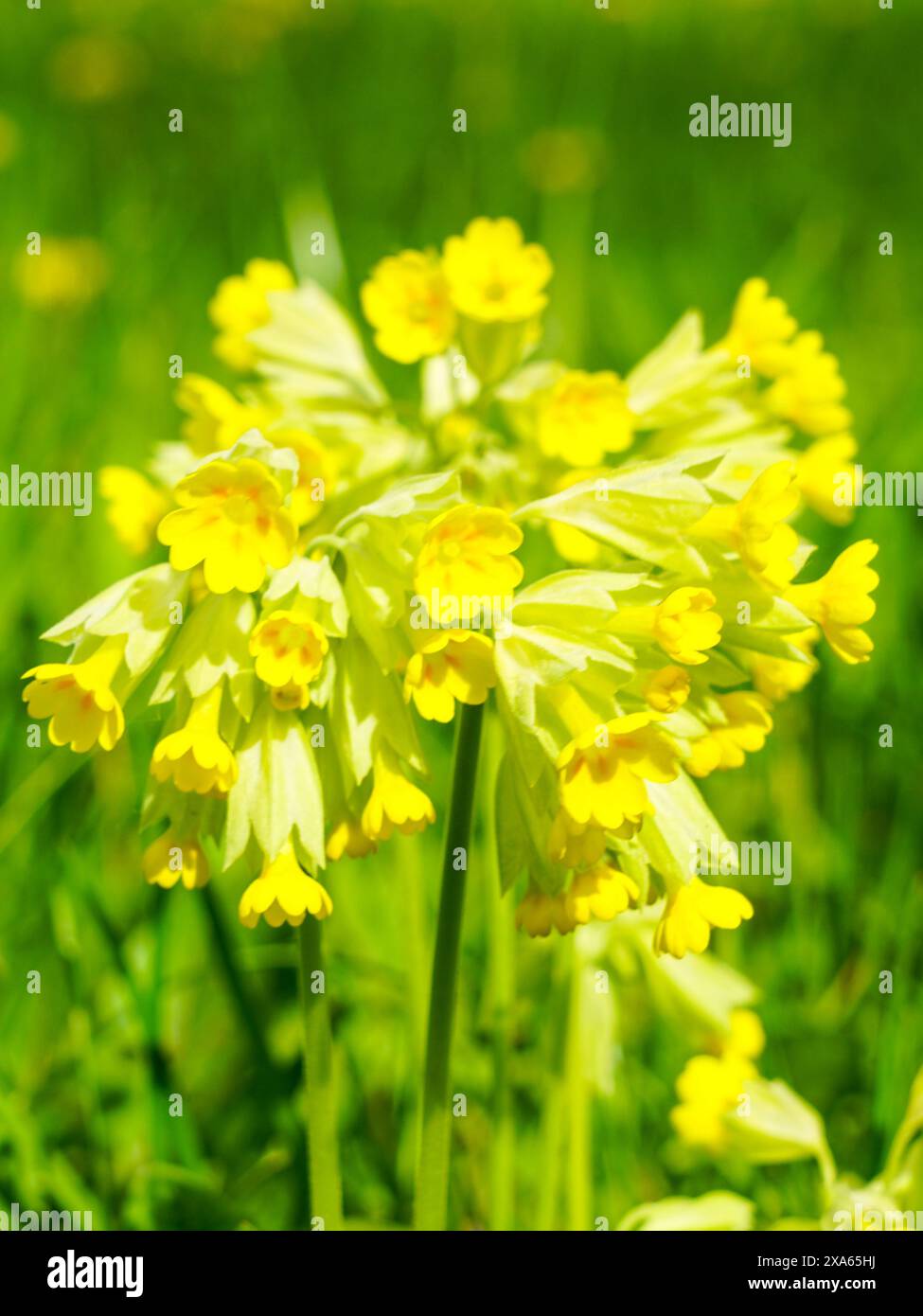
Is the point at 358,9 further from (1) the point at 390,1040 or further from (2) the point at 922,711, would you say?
(1) the point at 390,1040

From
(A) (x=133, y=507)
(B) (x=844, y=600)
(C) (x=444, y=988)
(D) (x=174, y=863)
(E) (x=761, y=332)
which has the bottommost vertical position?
(C) (x=444, y=988)

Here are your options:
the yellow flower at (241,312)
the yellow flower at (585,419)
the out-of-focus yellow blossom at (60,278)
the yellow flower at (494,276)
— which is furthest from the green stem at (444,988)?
the out-of-focus yellow blossom at (60,278)

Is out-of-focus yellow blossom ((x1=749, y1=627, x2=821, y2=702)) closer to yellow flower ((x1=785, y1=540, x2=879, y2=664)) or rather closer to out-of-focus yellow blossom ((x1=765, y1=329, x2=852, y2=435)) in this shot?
yellow flower ((x1=785, y1=540, x2=879, y2=664))

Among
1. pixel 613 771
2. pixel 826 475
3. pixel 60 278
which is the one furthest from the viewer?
pixel 60 278

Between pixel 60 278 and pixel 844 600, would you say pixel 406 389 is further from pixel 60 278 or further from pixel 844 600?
pixel 844 600

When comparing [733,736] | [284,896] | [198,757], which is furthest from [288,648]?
[733,736]
